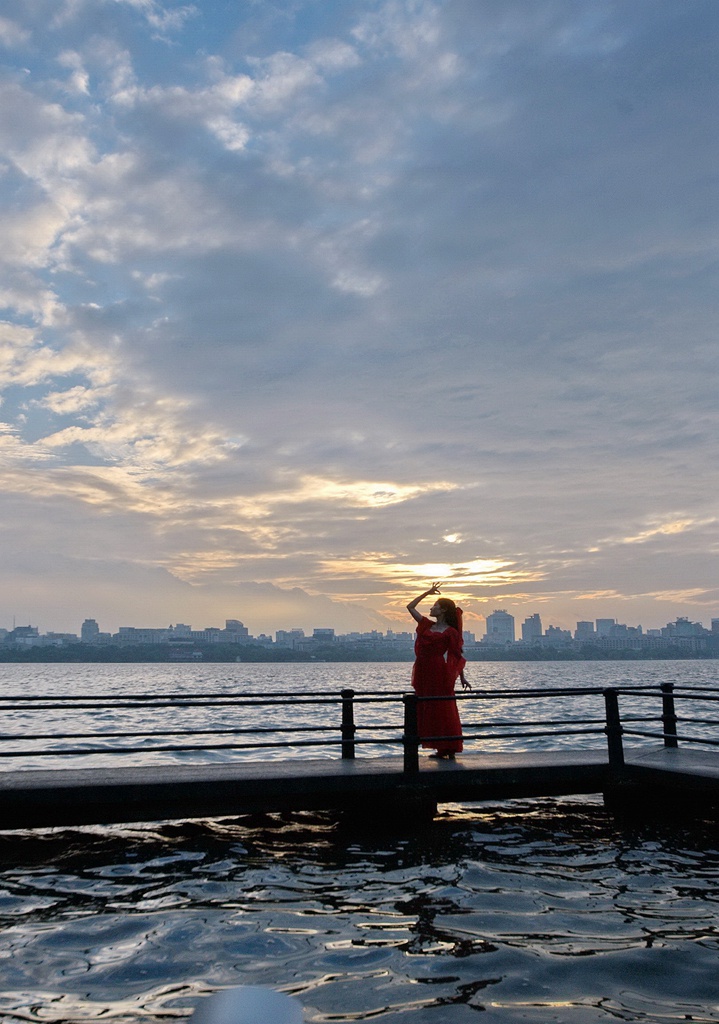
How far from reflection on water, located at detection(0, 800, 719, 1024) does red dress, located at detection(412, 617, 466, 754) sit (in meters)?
1.39

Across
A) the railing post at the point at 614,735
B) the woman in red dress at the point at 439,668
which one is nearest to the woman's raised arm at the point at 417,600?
the woman in red dress at the point at 439,668

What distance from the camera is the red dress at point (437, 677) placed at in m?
10.7

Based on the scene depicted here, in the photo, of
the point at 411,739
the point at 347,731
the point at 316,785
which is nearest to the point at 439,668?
the point at 347,731

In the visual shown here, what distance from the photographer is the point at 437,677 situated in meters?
10.9

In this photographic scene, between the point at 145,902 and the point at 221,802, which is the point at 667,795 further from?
the point at 145,902

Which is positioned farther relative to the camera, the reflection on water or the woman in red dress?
the woman in red dress

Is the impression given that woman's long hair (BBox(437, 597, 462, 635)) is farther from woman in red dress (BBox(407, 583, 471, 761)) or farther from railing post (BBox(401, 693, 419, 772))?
railing post (BBox(401, 693, 419, 772))

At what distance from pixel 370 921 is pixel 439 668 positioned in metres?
4.78

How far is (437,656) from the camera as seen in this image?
10.9 meters

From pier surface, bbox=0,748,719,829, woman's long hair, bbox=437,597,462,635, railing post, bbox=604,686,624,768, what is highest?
woman's long hair, bbox=437,597,462,635

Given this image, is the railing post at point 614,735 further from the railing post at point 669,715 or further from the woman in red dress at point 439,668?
the woman in red dress at point 439,668

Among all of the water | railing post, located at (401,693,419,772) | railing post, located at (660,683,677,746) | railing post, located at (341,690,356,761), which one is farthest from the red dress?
railing post, located at (660,683,677,746)

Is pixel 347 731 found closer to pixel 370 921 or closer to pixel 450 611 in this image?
pixel 450 611

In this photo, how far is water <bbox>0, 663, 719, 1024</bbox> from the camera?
4.91 metres
